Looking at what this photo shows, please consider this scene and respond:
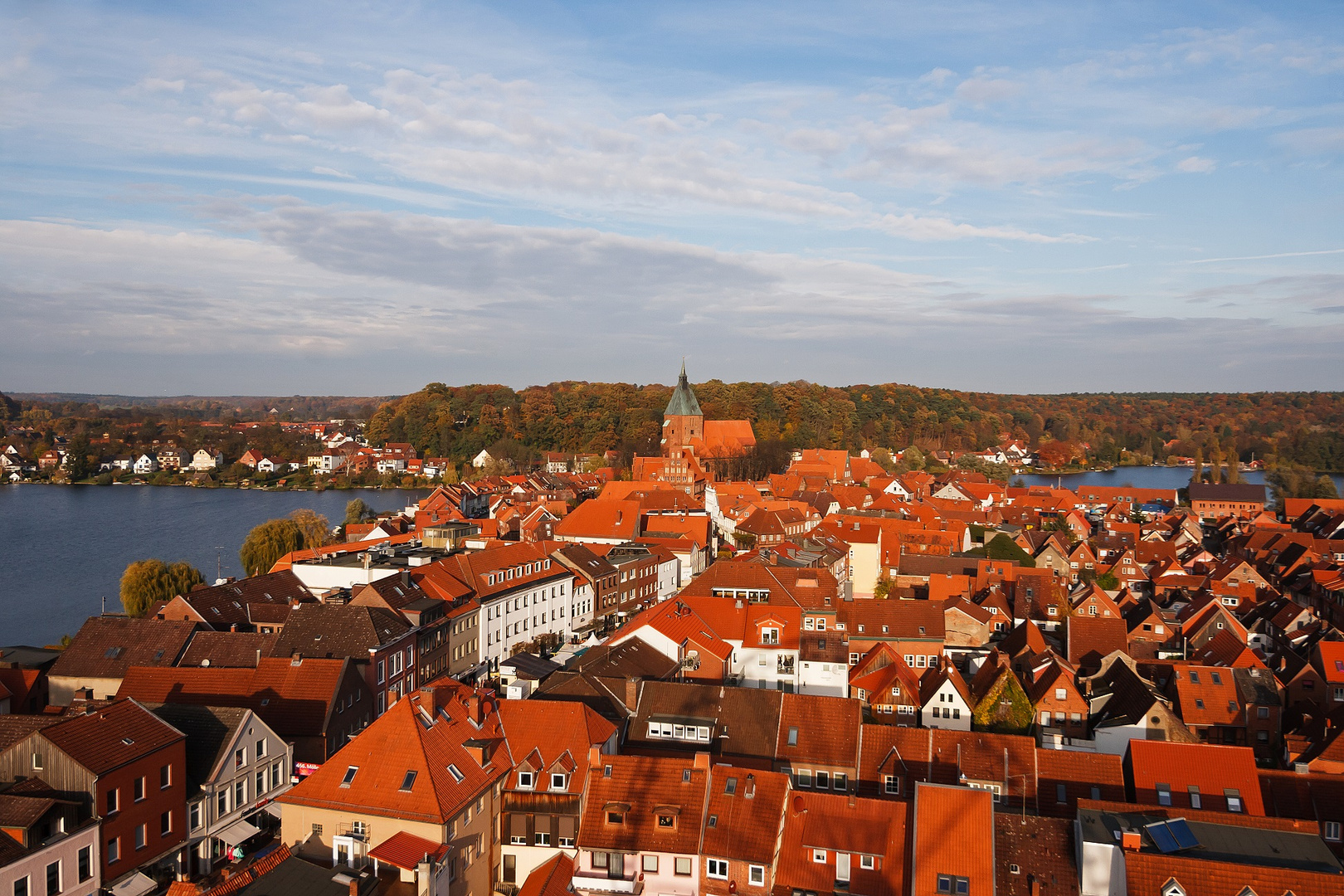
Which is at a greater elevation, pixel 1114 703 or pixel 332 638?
pixel 332 638

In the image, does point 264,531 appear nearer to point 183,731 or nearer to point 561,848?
point 183,731

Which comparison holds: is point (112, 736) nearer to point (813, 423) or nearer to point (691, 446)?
point (691, 446)

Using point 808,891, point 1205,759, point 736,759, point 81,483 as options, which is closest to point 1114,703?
point 1205,759

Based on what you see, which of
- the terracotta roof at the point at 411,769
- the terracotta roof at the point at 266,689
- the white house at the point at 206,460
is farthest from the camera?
the white house at the point at 206,460

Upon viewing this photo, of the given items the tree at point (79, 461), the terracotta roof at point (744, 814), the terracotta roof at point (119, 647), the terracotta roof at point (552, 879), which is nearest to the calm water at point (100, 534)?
the tree at point (79, 461)

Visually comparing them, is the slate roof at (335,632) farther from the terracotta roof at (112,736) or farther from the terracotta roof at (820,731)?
the terracotta roof at (820,731)

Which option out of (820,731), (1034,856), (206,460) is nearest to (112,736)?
(820,731)

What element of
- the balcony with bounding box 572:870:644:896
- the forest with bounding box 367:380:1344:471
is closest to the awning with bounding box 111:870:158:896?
the balcony with bounding box 572:870:644:896
